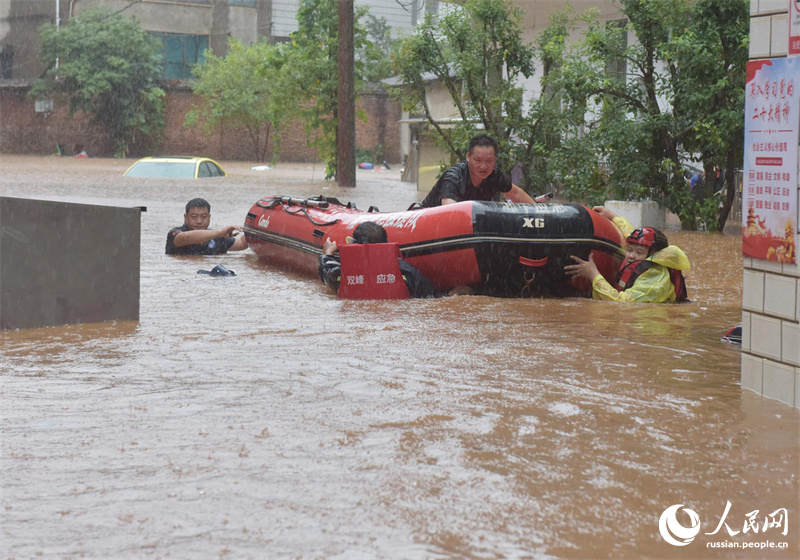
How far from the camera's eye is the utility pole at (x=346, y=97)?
21.6 metres

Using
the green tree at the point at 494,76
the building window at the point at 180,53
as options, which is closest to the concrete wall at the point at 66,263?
the green tree at the point at 494,76

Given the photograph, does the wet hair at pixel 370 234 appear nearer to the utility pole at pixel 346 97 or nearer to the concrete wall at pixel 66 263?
the concrete wall at pixel 66 263

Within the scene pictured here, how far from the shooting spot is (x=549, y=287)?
7.73 m

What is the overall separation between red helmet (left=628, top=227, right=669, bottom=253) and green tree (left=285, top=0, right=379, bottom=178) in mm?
18277

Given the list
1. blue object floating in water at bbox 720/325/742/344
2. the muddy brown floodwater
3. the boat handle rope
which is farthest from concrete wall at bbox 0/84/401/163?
blue object floating in water at bbox 720/325/742/344

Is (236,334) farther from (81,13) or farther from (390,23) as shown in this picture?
(390,23)

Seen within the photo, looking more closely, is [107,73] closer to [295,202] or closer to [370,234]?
[295,202]

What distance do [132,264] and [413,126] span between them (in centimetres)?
3055

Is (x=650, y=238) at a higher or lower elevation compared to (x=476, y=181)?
lower

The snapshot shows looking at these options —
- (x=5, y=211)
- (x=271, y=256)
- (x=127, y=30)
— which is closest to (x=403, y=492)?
(x=5, y=211)

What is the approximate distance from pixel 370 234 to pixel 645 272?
2.09 meters

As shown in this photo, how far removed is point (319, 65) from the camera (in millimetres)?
24594

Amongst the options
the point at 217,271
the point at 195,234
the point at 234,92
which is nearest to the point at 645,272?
the point at 217,271

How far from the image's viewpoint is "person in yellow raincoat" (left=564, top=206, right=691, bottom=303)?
7086 mm
